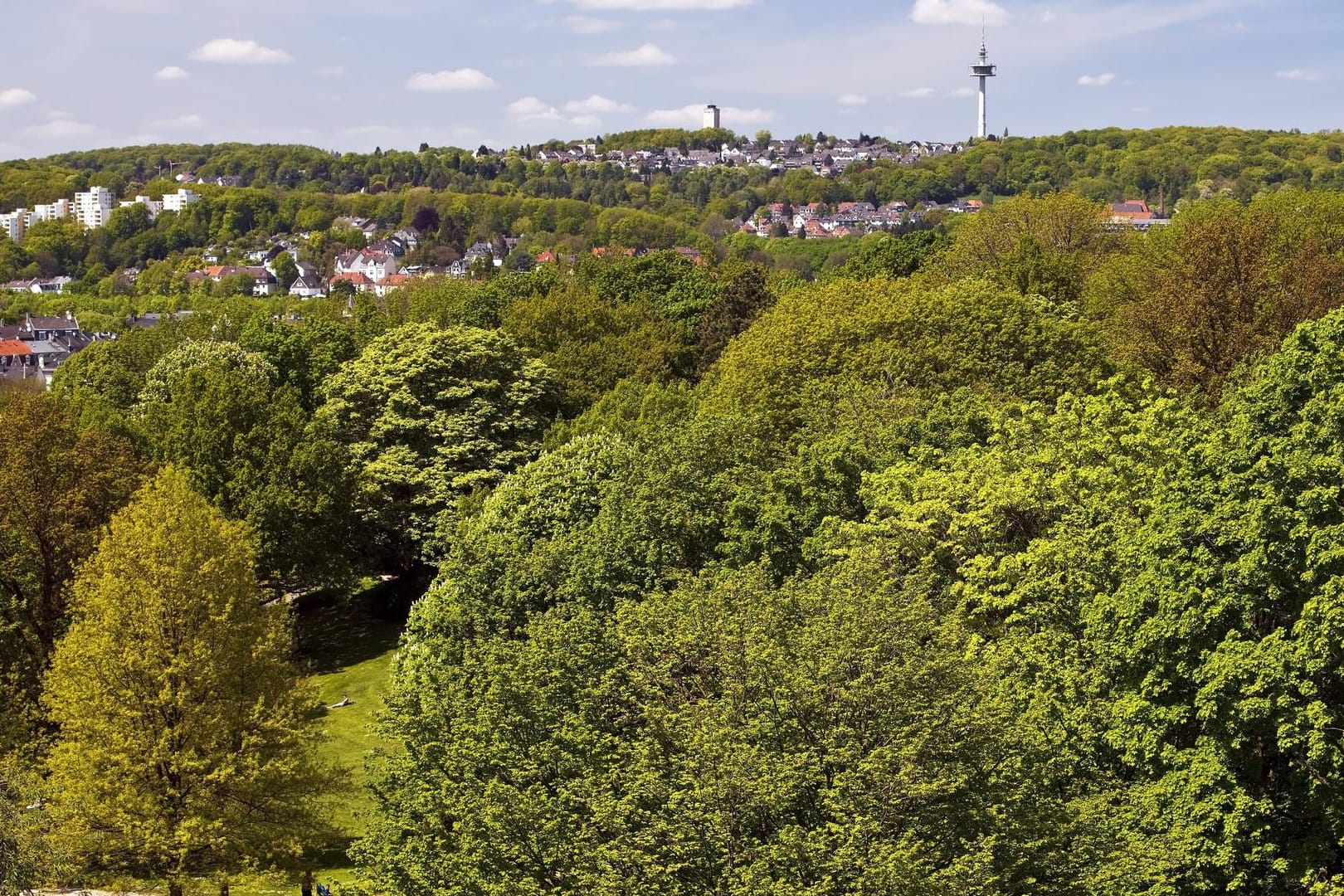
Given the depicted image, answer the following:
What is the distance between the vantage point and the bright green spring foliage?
24.5 m

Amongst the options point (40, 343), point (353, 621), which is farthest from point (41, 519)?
point (40, 343)

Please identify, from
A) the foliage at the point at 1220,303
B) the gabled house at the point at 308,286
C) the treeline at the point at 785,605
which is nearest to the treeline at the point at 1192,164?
the gabled house at the point at 308,286

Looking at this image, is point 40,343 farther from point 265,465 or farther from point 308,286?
point 265,465

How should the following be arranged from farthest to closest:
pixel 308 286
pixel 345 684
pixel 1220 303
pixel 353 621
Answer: pixel 308 286
pixel 353 621
pixel 1220 303
pixel 345 684

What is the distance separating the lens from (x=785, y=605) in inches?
821

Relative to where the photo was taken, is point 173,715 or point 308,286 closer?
point 173,715

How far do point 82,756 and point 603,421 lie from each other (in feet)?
67.9

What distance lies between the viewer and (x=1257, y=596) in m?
18.3

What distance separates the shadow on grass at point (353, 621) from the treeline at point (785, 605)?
198 cm

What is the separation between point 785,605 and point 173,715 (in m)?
13.2

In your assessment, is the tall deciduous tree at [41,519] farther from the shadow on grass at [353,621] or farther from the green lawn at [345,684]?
the shadow on grass at [353,621]

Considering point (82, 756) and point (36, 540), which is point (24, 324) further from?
point (82, 756)

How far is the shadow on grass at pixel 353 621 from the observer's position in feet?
144

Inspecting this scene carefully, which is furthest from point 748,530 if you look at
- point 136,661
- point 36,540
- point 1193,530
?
point 36,540
